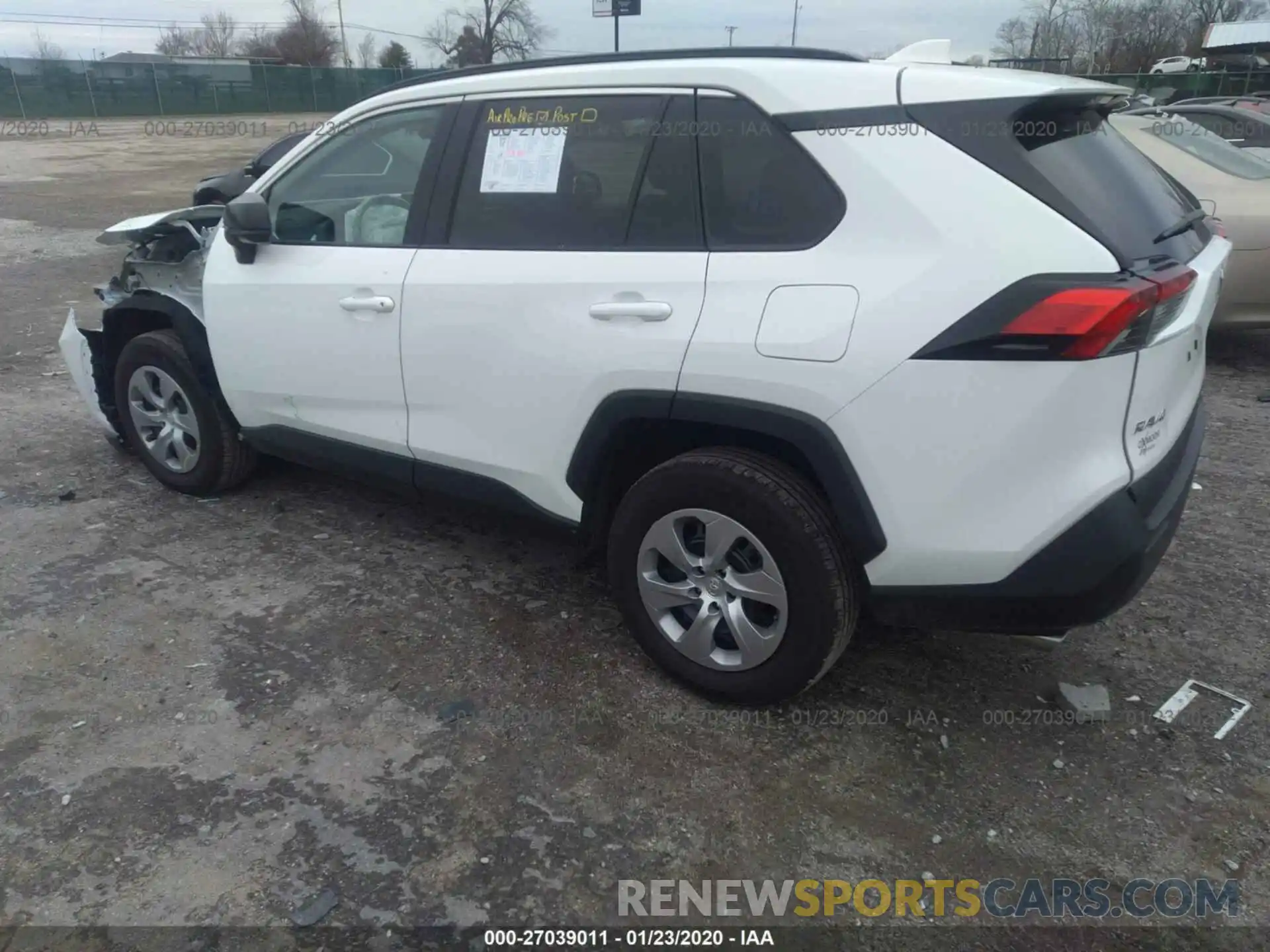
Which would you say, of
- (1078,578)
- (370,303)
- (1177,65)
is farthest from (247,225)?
(1177,65)

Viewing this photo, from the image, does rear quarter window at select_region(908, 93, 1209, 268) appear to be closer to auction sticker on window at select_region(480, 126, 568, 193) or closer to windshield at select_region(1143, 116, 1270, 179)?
auction sticker on window at select_region(480, 126, 568, 193)

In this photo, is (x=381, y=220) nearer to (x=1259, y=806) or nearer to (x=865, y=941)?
(x=865, y=941)

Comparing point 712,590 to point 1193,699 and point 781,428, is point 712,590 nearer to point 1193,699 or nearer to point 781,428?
point 781,428

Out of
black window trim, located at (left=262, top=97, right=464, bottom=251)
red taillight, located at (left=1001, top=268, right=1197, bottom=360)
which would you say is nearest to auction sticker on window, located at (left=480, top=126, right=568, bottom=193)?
black window trim, located at (left=262, top=97, right=464, bottom=251)

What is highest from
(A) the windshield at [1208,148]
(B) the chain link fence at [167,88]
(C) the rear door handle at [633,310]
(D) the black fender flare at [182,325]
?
(B) the chain link fence at [167,88]

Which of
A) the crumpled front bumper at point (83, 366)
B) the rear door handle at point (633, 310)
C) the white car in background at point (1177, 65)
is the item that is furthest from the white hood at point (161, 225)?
the white car in background at point (1177, 65)

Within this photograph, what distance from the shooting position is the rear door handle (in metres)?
2.60

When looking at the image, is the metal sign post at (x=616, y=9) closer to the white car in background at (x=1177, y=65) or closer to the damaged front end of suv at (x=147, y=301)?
the damaged front end of suv at (x=147, y=301)

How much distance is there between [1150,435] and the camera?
2273mm

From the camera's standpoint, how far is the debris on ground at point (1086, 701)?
2799mm

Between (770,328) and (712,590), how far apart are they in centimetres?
81

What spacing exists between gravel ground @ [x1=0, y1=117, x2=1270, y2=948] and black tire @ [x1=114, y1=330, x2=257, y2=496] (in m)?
0.23

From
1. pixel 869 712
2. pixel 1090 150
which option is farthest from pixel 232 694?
pixel 1090 150

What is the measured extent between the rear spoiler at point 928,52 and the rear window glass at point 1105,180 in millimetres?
515
